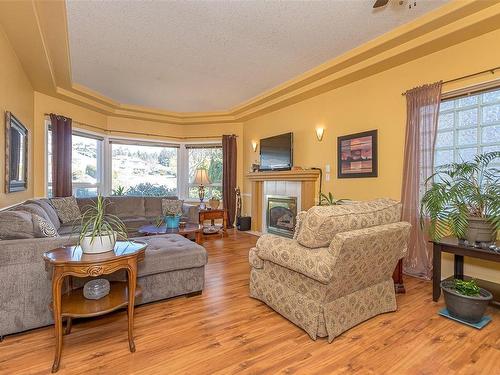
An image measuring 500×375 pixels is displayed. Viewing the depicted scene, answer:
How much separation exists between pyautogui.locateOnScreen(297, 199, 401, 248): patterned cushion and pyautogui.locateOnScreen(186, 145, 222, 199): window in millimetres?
4885

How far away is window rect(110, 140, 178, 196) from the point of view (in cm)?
609

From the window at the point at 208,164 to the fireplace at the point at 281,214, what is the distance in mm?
1750

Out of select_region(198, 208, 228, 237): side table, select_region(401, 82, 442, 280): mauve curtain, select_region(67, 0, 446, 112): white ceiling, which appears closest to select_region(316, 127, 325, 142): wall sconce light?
select_region(67, 0, 446, 112): white ceiling

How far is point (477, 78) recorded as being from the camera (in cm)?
276

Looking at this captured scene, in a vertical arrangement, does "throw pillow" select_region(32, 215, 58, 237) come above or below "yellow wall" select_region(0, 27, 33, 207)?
below

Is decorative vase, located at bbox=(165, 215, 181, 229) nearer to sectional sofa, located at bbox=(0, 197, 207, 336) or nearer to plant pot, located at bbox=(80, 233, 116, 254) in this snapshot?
sectional sofa, located at bbox=(0, 197, 207, 336)

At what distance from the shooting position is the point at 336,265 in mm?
1789

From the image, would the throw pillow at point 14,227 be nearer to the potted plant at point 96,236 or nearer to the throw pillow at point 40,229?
the throw pillow at point 40,229

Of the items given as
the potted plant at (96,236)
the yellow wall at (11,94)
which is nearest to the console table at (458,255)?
the potted plant at (96,236)

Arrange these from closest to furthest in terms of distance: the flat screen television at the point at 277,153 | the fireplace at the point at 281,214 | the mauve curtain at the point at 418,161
Answer: the mauve curtain at the point at 418,161 < the fireplace at the point at 281,214 < the flat screen television at the point at 277,153

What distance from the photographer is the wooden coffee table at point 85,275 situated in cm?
160

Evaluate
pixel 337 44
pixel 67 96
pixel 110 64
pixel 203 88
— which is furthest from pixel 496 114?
pixel 67 96

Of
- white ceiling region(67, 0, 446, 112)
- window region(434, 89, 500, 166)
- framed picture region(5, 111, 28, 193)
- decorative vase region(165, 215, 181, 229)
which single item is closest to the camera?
white ceiling region(67, 0, 446, 112)

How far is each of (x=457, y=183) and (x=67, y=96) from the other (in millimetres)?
5656
